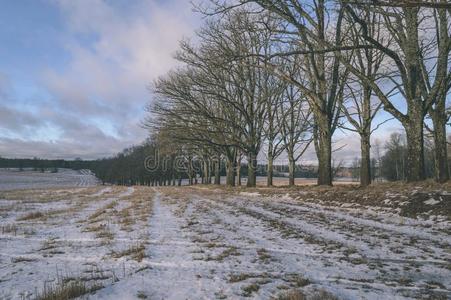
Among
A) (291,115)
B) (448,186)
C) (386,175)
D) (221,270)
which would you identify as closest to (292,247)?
(221,270)

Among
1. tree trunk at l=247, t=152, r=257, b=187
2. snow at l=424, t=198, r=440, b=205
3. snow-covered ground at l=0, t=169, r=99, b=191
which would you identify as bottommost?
snow-covered ground at l=0, t=169, r=99, b=191

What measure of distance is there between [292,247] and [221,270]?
2020 millimetres

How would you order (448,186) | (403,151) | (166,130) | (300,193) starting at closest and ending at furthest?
(448,186), (300,193), (166,130), (403,151)

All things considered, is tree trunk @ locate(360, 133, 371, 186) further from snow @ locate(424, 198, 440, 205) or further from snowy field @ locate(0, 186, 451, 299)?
snowy field @ locate(0, 186, 451, 299)

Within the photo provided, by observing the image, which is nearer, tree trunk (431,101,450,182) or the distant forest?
tree trunk (431,101,450,182)

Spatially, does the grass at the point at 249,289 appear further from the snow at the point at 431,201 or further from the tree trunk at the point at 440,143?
the tree trunk at the point at 440,143

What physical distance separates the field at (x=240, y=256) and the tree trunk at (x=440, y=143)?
6727 mm

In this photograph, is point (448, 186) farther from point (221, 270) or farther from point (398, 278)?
point (221, 270)

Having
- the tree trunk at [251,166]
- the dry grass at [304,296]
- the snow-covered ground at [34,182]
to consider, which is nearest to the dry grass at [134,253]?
the dry grass at [304,296]

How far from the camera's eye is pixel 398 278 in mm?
5008

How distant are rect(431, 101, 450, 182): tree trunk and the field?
673 cm

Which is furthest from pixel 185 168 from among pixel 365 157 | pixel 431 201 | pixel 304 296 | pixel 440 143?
pixel 304 296

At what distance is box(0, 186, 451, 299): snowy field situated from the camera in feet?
15.0

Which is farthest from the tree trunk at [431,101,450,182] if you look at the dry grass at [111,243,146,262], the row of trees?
the dry grass at [111,243,146,262]
